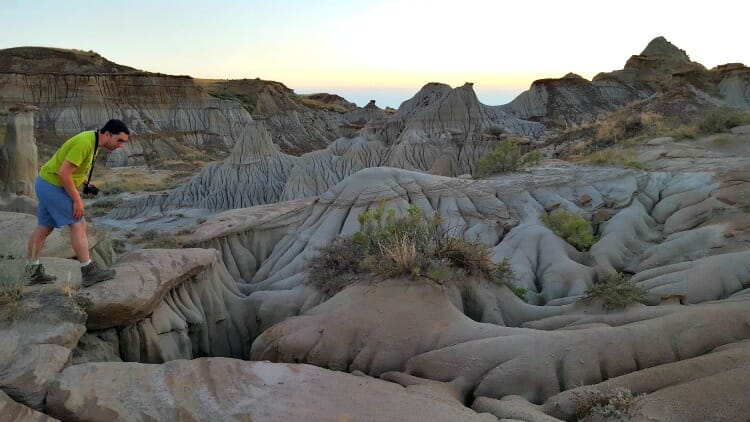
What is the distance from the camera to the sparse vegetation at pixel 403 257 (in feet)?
21.7

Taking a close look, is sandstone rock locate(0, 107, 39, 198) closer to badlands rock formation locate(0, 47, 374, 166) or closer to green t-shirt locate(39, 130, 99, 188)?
green t-shirt locate(39, 130, 99, 188)

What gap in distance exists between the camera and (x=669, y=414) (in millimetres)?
3859

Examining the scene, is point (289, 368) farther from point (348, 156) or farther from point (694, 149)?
point (348, 156)

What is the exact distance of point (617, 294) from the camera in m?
6.25

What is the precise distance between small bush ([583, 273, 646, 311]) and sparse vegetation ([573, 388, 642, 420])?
2.09 m

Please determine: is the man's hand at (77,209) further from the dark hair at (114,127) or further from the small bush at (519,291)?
the small bush at (519,291)

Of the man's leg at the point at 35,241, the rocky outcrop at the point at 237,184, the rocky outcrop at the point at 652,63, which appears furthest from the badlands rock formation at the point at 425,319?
the rocky outcrop at the point at 652,63

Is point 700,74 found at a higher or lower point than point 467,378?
higher

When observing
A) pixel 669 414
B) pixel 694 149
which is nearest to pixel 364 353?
pixel 669 414

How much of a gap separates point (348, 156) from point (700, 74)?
20865 mm

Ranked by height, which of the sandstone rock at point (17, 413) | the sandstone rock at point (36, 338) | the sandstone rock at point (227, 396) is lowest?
the sandstone rock at point (227, 396)

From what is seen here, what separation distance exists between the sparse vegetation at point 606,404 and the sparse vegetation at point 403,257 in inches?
102

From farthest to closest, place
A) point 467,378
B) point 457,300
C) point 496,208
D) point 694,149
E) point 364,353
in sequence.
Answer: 1. point 694,149
2. point 496,208
3. point 457,300
4. point 364,353
5. point 467,378

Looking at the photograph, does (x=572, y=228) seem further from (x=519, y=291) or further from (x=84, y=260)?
(x=84, y=260)
